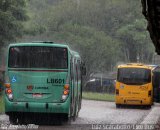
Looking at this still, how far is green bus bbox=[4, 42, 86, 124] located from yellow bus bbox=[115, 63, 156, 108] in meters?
14.8

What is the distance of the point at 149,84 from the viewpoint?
32188 millimetres

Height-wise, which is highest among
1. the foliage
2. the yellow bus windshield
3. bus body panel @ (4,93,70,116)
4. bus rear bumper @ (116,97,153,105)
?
the foliage

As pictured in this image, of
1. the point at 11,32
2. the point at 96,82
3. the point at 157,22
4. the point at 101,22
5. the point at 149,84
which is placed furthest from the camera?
the point at 101,22

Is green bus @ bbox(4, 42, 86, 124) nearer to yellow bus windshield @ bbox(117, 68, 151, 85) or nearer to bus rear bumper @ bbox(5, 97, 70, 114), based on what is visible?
bus rear bumper @ bbox(5, 97, 70, 114)

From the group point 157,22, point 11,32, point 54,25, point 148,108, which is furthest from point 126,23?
point 157,22

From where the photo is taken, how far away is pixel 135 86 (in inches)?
1266

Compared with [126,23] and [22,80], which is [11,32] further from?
[126,23]

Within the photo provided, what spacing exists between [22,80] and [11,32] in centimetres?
2119

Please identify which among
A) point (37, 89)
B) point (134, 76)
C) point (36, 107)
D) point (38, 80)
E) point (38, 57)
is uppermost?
point (38, 57)

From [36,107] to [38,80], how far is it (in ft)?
2.77

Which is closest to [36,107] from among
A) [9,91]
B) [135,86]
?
[9,91]

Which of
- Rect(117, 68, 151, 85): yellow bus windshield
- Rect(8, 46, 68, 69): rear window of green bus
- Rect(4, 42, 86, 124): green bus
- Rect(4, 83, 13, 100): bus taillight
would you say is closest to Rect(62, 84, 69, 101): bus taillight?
A: Rect(4, 42, 86, 124): green bus

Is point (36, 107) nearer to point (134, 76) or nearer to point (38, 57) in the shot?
point (38, 57)

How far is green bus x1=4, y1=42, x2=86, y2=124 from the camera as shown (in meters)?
17.2
